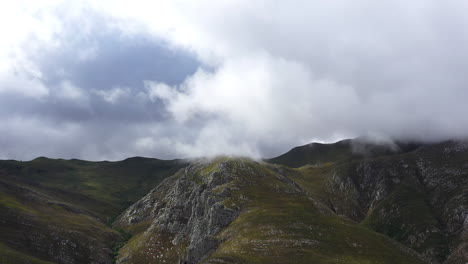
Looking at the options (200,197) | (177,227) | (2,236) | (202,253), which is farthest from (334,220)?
(2,236)

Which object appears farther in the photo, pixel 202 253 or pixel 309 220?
pixel 309 220

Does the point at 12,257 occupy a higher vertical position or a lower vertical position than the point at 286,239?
lower

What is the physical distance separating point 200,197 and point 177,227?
2061cm

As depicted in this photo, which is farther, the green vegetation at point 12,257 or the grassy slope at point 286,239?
the green vegetation at point 12,257

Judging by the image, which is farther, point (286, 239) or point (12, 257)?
point (286, 239)

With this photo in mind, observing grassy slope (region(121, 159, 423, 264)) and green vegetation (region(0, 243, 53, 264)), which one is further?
green vegetation (region(0, 243, 53, 264))

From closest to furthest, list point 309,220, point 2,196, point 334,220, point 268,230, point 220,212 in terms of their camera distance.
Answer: point 268,230 → point 309,220 → point 334,220 → point 220,212 → point 2,196

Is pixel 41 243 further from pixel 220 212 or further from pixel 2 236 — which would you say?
pixel 220 212

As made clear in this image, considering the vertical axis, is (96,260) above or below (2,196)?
below

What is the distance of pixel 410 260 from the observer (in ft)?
395

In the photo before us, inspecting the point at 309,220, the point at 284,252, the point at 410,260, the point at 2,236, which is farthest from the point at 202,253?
the point at 2,236

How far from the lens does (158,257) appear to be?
16512cm

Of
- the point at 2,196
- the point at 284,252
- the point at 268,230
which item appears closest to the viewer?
the point at 284,252

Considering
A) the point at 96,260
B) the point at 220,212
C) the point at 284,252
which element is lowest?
the point at 96,260
